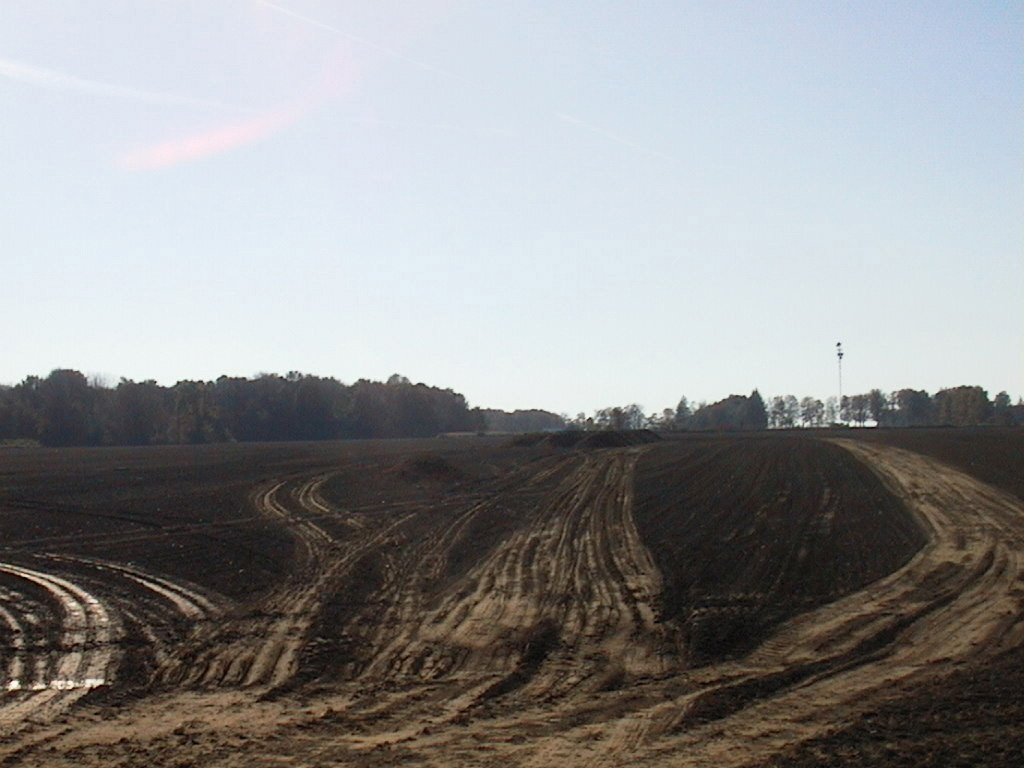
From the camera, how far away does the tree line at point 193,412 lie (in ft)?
380

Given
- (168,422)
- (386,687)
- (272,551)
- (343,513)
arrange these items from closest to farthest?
1. (386,687)
2. (272,551)
3. (343,513)
4. (168,422)

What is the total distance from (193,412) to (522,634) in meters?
112

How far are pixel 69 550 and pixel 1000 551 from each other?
18.1 meters

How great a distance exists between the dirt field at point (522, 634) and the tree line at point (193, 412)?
307 ft

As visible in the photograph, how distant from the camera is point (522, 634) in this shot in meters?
12.7

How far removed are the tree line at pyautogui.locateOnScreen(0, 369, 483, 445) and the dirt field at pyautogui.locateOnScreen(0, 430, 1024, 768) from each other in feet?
307

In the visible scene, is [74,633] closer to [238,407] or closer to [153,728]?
[153,728]

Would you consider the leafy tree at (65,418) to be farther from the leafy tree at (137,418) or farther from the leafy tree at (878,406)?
the leafy tree at (878,406)

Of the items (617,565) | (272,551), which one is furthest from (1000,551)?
(272,551)

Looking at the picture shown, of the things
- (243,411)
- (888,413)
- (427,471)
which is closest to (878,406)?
(888,413)

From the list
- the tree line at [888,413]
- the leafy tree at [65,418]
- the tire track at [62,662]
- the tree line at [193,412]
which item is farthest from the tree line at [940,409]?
the tire track at [62,662]

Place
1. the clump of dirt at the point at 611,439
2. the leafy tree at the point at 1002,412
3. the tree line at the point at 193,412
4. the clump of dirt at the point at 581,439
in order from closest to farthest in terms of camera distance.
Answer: the clump of dirt at the point at 581,439
the clump of dirt at the point at 611,439
the tree line at the point at 193,412
the leafy tree at the point at 1002,412

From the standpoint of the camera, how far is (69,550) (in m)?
21.4

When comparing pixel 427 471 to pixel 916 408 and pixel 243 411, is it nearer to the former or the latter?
pixel 243 411
